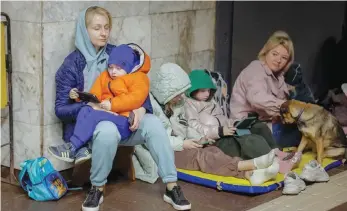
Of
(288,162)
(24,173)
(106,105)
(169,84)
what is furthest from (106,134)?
(288,162)

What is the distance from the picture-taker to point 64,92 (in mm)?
6168

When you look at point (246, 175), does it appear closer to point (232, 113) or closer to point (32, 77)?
point (232, 113)

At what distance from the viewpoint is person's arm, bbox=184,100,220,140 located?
22.8 feet

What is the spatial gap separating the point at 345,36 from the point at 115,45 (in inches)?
142

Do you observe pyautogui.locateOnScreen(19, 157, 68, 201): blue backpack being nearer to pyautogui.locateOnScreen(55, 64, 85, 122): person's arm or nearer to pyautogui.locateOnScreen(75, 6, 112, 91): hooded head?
pyautogui.locateOnScreen(55, 64, 85, 122): person's arm

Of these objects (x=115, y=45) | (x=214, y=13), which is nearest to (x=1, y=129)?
(x=115, y=45)

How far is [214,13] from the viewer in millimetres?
7980

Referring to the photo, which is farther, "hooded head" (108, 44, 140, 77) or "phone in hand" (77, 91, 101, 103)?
"hooded head" (108, 44, 140, 77)

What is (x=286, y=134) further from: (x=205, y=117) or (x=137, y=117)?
(x=137, y=117)

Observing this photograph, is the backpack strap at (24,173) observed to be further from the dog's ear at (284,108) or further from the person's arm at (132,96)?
the dog's ear at (284,108)

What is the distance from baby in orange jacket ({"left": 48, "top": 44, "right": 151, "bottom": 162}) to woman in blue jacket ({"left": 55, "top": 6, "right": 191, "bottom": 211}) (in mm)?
61

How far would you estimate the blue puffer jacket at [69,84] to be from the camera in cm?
616

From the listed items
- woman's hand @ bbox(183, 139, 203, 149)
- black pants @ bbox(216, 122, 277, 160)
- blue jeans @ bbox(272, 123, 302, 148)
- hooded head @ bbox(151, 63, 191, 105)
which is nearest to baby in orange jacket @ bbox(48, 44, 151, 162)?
hooded head @ bbox(151, 63, 191, 105)

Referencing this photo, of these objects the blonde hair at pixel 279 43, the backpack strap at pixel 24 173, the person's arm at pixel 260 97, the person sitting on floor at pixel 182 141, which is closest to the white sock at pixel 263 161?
the person sitting on floor at pixel 182 141
